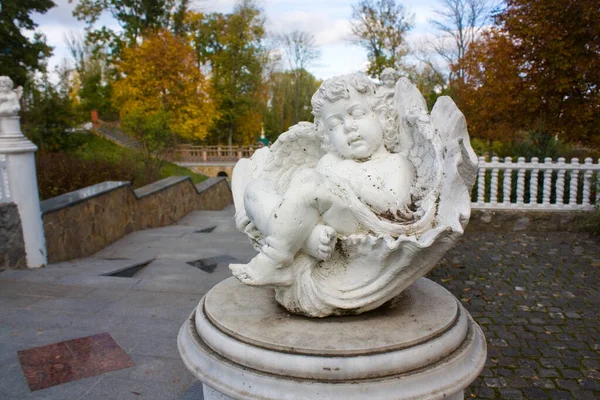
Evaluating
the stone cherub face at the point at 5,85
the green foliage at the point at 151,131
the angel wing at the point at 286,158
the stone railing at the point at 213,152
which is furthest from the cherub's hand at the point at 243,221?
the stone railing at the point at 213,152

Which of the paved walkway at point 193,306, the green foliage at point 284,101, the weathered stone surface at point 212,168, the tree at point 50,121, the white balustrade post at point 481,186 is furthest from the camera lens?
the green foliage at point 284,101

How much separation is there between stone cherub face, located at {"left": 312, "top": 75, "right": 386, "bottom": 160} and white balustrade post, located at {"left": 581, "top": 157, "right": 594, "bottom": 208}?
258 inches

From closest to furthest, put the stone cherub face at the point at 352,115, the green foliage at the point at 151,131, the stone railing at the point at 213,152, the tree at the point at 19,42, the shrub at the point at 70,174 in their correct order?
the stone cherub face at the point at 352,115
the shrub at the point at 70,174
the green foliage at the point at 151,131
the tree at the point at 19,42
the stone railing at the point at 213,152

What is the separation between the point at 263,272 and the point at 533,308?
3.22 m

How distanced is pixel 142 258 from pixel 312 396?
15.1 feet

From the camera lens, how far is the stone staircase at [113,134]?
77.5ft

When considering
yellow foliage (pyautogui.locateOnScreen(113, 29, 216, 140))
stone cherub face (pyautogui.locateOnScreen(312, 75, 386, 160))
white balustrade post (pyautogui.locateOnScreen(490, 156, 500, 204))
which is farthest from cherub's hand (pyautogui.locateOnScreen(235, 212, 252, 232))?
yellow foliage (pyautogui.locateOnScreen(113, 29, 216, 140))

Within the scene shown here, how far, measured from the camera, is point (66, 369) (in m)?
3.12

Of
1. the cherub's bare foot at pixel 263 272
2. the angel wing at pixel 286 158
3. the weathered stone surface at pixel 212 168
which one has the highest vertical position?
the angel wing at pixel 286 158

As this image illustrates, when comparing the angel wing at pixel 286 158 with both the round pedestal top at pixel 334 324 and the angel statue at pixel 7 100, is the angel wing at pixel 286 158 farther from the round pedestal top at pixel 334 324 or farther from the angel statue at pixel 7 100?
the angel statue at pixel 7 100

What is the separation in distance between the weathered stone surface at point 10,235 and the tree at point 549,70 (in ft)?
27.9

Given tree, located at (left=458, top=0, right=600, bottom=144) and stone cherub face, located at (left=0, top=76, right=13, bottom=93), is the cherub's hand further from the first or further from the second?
tree, located at (left=458, top=0, right=600, bottom=144)

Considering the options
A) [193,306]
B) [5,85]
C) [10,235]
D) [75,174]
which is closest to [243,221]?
[193,306]

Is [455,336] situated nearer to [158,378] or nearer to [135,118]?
[158,378]
